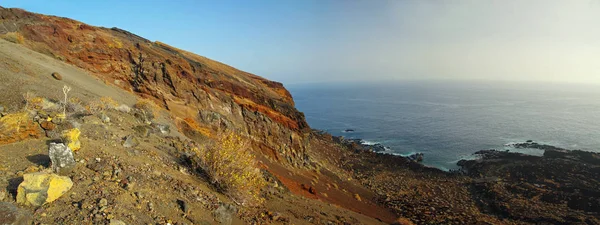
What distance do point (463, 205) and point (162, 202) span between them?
92.1 feet

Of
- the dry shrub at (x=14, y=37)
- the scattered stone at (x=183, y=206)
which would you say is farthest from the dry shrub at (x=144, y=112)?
the dry shrub at (x=14, y=37)

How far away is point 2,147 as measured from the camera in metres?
6.32

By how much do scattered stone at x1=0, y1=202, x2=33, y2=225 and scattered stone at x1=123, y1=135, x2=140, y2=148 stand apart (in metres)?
4.19

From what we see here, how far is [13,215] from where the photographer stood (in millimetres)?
4465

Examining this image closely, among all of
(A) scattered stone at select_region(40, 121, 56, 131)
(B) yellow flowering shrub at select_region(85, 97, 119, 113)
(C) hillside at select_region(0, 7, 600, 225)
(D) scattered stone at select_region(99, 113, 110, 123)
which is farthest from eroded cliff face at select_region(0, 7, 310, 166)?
(A) scattered stone at select_region(40, 121, 56, 131)

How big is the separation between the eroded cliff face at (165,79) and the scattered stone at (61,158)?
9462 millimetres

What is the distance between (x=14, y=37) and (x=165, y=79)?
888 centimetres

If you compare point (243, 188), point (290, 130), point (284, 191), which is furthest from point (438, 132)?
point (243, 188)

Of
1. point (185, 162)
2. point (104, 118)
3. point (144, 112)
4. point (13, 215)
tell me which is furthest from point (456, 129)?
point (13, 215)

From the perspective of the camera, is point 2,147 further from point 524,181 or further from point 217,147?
point 524,181

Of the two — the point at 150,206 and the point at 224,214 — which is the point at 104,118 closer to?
the point at 150,206

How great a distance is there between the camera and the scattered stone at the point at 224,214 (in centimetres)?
742

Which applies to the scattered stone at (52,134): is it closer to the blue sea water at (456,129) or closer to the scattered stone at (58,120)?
the scattered stone at (58,120)

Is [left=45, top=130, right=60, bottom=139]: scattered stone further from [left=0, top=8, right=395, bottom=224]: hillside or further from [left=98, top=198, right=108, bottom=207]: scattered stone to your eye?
[left=98, top=198, right=108, bottom=207]: scattered stone
